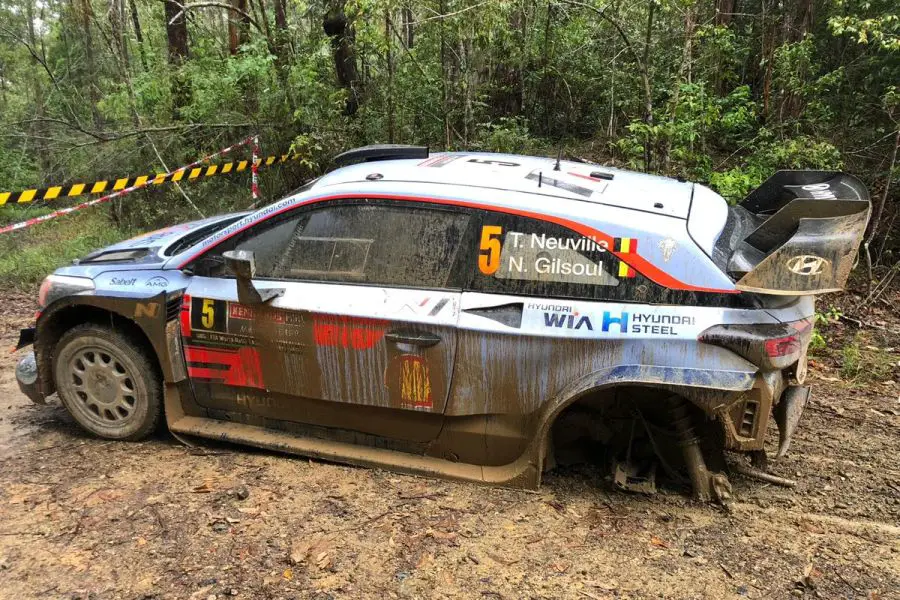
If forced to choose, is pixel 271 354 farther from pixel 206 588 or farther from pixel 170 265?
pixel 206 588

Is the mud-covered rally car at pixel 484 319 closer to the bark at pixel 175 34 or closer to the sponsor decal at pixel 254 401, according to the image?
the sponsor decal at pixel 254 401

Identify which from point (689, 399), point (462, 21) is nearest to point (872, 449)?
point (689, 399)

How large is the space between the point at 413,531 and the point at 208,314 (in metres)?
1.66

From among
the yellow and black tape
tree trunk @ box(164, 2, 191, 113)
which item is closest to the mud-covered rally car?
the yellow and black tape

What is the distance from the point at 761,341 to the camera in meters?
2.79

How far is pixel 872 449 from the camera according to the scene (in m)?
3.80

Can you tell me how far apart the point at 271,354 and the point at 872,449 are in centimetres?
361

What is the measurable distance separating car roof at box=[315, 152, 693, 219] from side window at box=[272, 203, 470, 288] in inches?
7.3

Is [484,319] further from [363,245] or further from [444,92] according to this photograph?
[444,92]

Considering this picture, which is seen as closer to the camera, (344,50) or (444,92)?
(444,92)

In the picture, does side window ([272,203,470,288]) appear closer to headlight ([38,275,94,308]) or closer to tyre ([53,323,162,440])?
tyre ([53,323,162,440])

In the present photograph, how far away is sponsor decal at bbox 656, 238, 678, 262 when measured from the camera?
2.91 m

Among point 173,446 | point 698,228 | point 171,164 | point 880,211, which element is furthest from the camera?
point 171,164

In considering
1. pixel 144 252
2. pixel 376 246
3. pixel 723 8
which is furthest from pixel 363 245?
pixel 723 8
